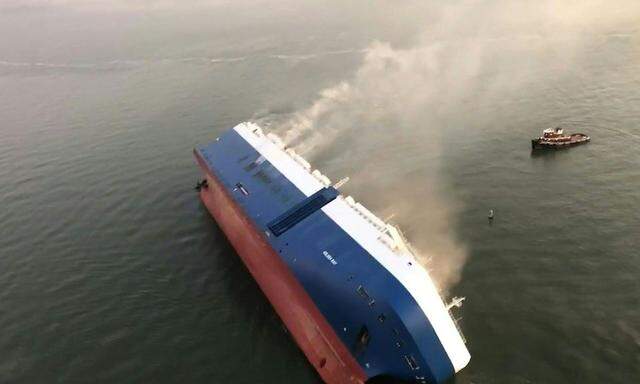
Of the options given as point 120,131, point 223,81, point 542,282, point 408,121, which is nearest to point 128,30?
point 223,81

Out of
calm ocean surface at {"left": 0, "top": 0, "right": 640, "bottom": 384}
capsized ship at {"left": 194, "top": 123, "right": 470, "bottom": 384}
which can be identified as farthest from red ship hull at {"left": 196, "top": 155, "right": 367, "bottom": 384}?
calm ocean surface at {"left": 0, "top": 0, "right": 640, "bottom": 384}

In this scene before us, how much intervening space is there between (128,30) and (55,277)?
12168cm

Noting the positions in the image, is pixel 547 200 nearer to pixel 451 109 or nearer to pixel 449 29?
pixel 451 109

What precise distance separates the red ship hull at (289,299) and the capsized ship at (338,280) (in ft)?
0.25

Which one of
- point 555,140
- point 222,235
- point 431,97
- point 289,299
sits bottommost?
point 555,140

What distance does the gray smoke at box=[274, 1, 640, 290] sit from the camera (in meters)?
55.2

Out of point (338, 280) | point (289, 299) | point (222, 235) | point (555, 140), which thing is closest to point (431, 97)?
point (555, 140)

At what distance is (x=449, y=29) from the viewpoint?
381ft

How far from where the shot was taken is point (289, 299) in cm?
4038

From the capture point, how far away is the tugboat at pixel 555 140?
64125 mm

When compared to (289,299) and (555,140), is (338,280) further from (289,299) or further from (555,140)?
(555,140)

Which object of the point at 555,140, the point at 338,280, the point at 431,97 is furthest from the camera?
the point at 431,97

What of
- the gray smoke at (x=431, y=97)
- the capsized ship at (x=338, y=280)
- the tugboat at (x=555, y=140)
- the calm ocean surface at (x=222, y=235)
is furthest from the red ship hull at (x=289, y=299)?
the tugboat at (x=555, y=140)

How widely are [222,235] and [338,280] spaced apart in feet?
74.7
